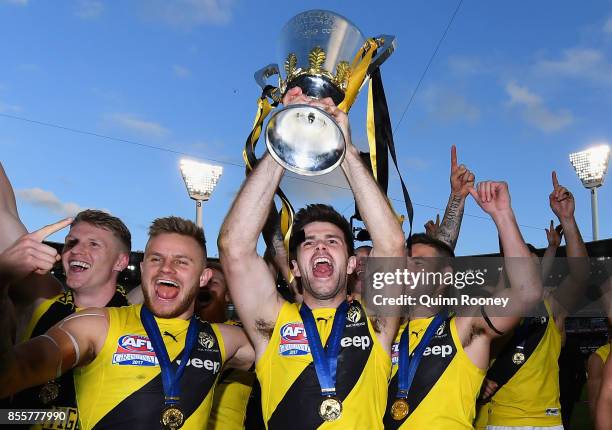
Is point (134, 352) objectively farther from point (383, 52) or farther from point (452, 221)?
point (452, 221)

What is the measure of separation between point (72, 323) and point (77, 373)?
0.30m

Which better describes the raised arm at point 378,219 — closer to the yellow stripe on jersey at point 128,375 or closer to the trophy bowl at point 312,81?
the trophy bowl at point 312,81

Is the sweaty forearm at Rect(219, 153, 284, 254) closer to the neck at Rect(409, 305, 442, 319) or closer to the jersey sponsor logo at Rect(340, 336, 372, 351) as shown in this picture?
the jersey sponsor logo at Rect(340, 336, 372, 351)

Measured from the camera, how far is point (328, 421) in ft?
9.37

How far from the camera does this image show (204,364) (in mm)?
3152

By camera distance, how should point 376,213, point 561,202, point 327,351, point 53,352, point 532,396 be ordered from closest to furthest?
point 53,352, point 327,351, point 376,213, point 532,396, point 561,202

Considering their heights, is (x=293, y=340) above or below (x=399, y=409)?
above

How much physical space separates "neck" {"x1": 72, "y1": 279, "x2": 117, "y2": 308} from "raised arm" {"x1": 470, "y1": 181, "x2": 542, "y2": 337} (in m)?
2.33

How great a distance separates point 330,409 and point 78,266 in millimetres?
1913

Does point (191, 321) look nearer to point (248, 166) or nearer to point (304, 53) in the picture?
point (248, 166)

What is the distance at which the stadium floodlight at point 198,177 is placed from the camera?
60.9ft

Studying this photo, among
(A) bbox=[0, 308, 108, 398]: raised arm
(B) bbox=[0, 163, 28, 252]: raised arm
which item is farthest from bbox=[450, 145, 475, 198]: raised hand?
(B) bbox=[0, 163, 28, 252]: raised arm

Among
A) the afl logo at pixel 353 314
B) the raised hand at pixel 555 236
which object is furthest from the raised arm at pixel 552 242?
the afl logo at pixel 353 314

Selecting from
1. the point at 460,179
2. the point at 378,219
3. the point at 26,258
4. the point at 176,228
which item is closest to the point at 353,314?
the point at 378,219
